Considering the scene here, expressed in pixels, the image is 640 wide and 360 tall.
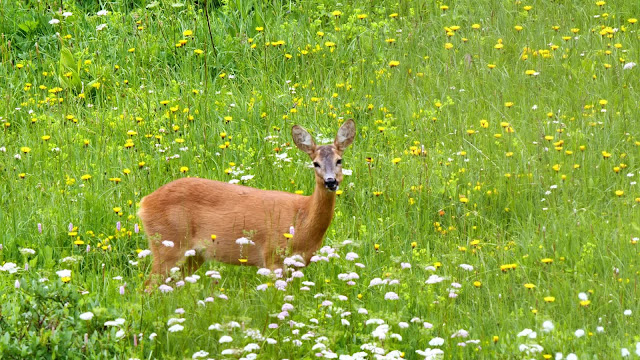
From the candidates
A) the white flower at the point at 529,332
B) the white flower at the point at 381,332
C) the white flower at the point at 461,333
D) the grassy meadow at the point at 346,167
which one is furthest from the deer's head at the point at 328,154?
the white flower at the point at 529,332

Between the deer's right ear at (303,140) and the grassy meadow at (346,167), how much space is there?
→ 548 mm

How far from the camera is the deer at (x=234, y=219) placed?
20.1ft

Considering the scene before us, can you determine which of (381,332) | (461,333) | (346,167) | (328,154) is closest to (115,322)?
(381,332)

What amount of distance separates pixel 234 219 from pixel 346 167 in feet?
4.33

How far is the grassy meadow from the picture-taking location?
4.95 meters

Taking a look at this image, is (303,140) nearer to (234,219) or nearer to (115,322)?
(234,219)

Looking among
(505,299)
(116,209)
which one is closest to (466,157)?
(505,299)

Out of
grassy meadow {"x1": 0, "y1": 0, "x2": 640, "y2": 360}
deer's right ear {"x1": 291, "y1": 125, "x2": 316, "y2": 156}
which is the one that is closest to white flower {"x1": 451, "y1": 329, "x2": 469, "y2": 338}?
grassy meadow {"x1": 0, "y1": 0, "x2": 640, "y2": 360}

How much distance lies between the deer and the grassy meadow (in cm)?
14

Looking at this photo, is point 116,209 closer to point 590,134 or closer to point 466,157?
point 466,157

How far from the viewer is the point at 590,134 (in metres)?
7.13

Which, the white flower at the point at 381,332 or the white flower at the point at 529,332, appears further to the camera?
the white flower at the point at 381,332

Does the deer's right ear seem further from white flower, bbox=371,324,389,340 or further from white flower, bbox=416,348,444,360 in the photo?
white flower, bbox=416,348,444,360

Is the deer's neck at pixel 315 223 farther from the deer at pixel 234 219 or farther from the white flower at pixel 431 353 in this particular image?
the white flower at pixel 431 353
